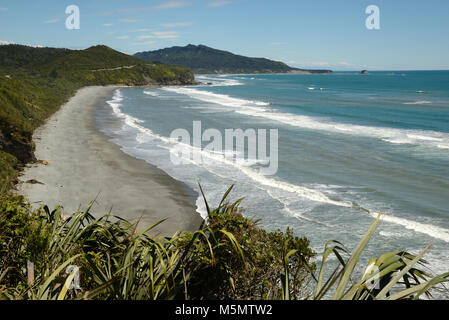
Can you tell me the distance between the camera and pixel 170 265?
130 inches

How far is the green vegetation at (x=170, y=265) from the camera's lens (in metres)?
2.97

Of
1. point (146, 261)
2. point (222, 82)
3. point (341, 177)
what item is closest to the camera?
point (146, 261)

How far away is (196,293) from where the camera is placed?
3.49 m

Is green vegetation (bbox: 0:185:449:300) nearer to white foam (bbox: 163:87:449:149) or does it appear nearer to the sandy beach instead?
the sandy beach

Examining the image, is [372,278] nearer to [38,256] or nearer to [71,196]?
[38,256]

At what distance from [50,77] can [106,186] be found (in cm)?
7925

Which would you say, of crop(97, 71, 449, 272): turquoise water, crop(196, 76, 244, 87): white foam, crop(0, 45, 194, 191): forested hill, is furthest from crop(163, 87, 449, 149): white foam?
crop(196, 76, 244, 87): white foam

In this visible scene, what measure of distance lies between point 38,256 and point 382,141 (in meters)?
25.6

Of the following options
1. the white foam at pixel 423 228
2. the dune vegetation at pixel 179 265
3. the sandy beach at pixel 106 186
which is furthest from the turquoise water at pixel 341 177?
the dune vegetation at pixel 179 265

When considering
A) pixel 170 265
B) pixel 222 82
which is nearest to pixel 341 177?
pixel 170 265

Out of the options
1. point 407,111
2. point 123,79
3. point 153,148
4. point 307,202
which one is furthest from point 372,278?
point 123,79

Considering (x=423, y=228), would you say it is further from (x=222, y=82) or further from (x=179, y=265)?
(x=222, y=82)

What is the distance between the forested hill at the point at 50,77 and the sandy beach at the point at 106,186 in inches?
65.8

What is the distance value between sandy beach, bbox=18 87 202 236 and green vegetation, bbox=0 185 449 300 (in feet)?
14.2
